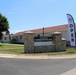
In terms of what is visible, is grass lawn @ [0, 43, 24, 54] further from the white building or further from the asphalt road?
the asphalt road

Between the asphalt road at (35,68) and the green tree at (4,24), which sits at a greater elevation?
the green tree at (4,24)

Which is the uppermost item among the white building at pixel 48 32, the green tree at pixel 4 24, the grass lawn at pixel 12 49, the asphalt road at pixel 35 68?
the green tree at pixel 4 24

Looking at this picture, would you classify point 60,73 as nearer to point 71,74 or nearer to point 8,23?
point 71,74

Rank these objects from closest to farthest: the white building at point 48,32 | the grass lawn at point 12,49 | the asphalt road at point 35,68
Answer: the asphalt road at point 35,68
the grass lawn at point 12,49
the white building at point 48,32

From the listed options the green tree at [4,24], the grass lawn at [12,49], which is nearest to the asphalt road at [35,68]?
the grass lawn at [12,49]

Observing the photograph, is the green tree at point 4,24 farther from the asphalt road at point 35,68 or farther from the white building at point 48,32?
the asphalt road at point 35,68

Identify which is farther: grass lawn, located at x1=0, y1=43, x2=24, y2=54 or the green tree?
the green tree

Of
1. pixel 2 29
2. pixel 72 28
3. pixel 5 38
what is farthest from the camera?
pixel 5 38

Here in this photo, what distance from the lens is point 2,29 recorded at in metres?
54.8

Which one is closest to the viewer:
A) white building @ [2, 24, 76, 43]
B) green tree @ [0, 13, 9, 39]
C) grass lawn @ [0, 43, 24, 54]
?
grass lawn @ [0, 43, 24, 54]

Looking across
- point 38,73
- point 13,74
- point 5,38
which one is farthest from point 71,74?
point 5,38

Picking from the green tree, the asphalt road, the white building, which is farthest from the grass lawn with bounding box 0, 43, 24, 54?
the asphalt road

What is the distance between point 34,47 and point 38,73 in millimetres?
17339

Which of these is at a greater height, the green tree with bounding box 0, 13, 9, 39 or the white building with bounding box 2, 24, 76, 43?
the green tree with bounding box 0, 13, 9, 39
